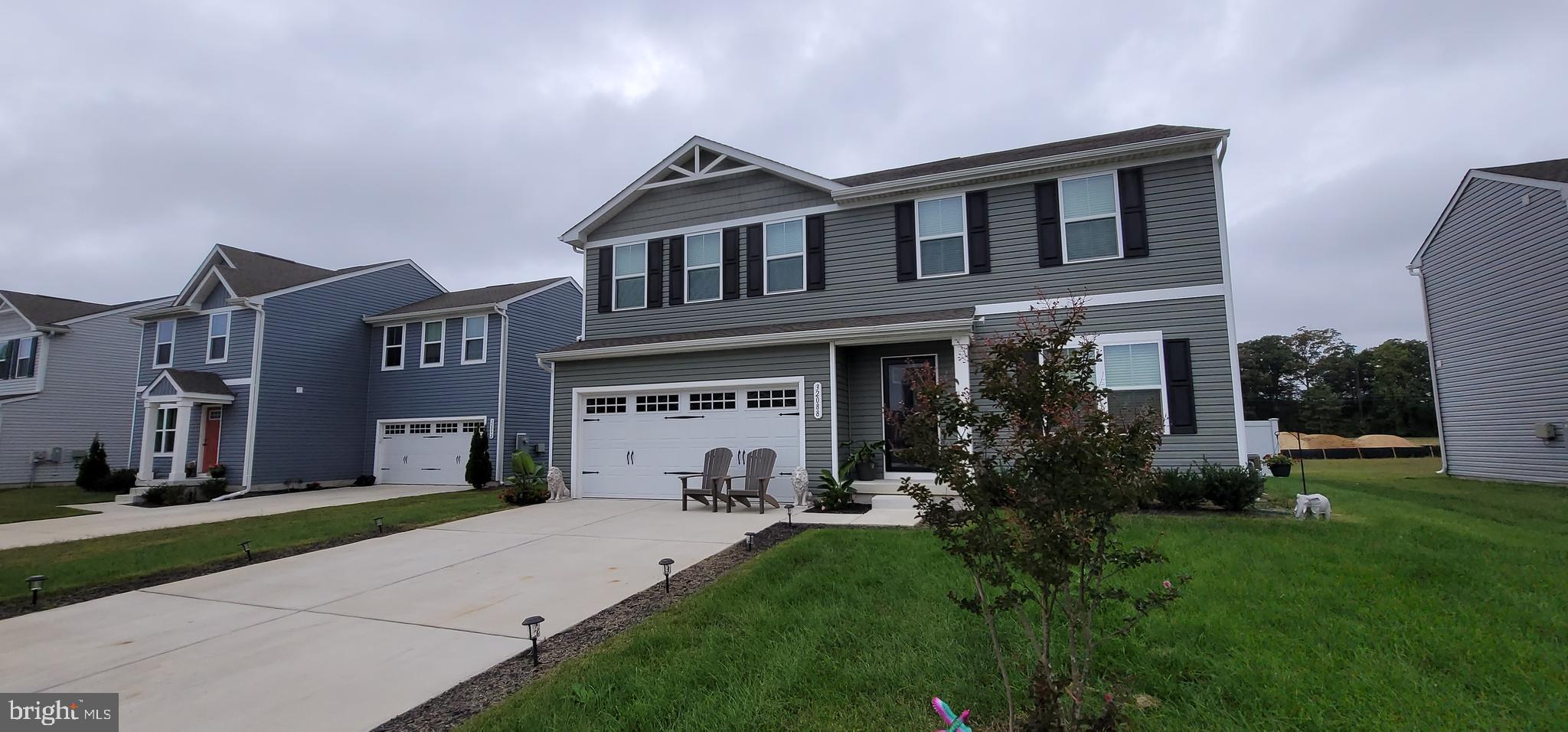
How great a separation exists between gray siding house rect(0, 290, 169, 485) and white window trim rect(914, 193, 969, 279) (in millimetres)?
24452

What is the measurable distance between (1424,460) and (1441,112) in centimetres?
1289

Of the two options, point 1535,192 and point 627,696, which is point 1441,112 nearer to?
point 1535,192

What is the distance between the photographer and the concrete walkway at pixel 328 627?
3.22 meters

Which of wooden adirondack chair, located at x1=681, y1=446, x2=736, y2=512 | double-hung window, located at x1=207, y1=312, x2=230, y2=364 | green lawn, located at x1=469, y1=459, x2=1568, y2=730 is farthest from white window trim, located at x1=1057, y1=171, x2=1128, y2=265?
double-hung window, located at x1=207, y1=312, x2=230, y2=364

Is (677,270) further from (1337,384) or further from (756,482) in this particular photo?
(1337,384)

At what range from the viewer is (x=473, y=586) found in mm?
5477

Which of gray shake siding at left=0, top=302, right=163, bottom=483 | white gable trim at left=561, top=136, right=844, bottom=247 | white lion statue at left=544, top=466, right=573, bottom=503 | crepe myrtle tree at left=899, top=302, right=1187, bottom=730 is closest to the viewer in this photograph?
crepe myrtle tree at left=899, top=302, right=1187, bottom=730

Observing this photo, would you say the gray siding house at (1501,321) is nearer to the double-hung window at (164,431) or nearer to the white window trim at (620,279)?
the white window trim at (620,279)

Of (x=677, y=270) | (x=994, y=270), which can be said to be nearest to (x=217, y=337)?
(x=677, y=270)

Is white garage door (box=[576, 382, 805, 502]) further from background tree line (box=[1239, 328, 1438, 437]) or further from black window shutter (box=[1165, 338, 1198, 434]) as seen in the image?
background tree line (box=[1239, 328, 1438, 437])

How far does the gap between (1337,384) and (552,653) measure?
60.7 metres

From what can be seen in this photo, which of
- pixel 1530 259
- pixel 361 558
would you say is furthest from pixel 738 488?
pixel 1530 259

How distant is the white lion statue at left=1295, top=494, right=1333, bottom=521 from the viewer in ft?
24.3

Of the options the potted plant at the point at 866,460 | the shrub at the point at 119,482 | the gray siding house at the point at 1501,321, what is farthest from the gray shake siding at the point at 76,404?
the gray siding house at the point at 1501,321
